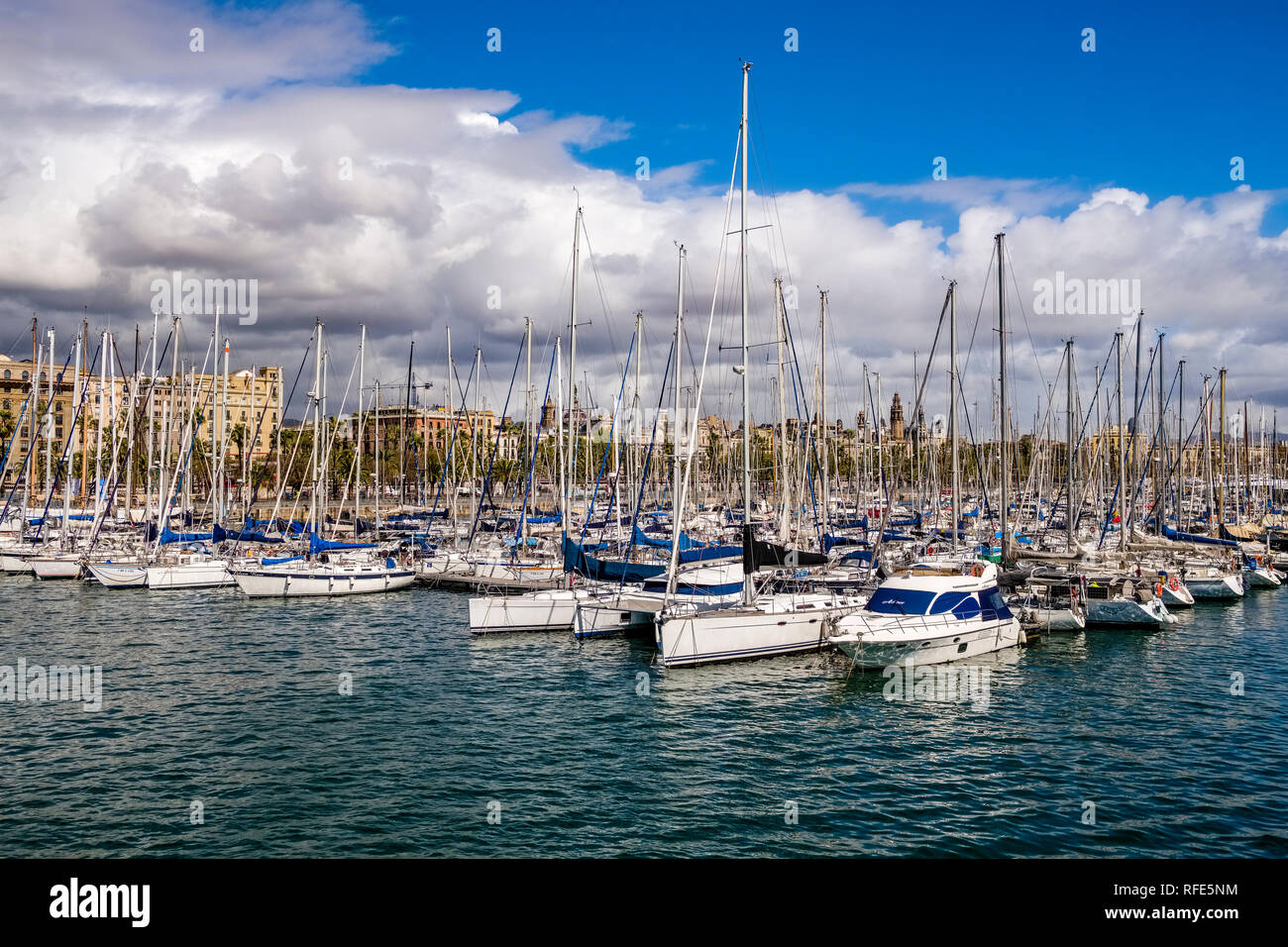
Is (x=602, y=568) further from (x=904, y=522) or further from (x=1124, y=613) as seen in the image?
(x=904, y=522)

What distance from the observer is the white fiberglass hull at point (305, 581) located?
51938 mm

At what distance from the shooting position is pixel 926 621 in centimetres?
3347

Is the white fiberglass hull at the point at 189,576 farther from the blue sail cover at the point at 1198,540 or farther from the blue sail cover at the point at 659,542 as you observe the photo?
the blue sail cover at the point at 1198,540

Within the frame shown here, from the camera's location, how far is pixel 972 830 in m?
19.2

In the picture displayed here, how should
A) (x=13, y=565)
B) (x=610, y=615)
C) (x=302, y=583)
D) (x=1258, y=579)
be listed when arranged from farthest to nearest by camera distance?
(x=13, y=565)
(x=1258, y=579)
(x=302, y=583)
(x=610, y=615)

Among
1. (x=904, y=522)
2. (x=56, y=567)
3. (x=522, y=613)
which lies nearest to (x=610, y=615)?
(x=522, y=613)

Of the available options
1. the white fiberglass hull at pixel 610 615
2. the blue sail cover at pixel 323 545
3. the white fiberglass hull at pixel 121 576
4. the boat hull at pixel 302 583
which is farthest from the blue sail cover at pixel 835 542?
the white fiberglass hull at pixel 121 576

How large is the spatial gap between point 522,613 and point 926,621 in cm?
1725

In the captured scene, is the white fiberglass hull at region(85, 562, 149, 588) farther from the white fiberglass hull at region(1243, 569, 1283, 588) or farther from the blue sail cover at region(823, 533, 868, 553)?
the white fiberglass hull at region(1243, 569, 1283, 588)
